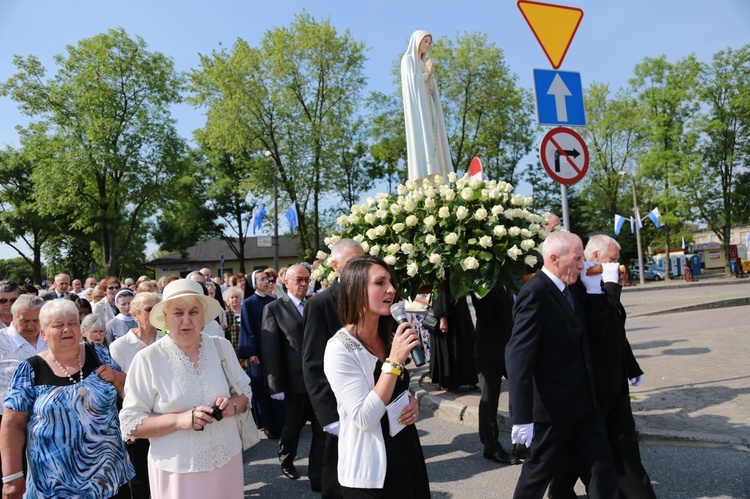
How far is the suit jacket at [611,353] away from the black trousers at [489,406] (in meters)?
1.42

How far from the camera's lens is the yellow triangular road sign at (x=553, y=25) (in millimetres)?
5957

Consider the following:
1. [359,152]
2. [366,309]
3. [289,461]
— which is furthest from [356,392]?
[359,152]

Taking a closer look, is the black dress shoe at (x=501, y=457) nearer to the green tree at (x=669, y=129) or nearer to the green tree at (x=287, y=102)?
the green tree at (x=287, y=102)

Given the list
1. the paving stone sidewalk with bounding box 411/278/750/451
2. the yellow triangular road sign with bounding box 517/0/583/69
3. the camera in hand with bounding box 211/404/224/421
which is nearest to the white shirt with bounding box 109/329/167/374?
the camera in hand with bounding box 211/404/224/421

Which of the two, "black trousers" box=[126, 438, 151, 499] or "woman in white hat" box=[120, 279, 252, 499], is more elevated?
"woman in white hat" box=[120, 279, 252, 499]

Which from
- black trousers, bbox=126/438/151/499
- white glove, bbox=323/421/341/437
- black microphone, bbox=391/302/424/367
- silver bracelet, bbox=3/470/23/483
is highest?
black microphone, bbox=391/302/424/367

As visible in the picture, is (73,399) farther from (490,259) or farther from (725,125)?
(725,125)

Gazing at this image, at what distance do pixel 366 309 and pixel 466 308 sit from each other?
554 centimetres

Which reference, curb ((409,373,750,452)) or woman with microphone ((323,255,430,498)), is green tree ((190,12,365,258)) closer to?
curb ((409,373,750,452))

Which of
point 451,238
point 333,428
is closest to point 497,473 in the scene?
point 451,238

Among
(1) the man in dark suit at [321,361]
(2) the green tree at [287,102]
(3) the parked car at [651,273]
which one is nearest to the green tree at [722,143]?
(3) the parked car at [651,273]

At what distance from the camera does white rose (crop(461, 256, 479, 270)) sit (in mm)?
4895

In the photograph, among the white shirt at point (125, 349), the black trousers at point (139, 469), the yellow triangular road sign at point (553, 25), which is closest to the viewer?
the black trousers at point (139, 469)

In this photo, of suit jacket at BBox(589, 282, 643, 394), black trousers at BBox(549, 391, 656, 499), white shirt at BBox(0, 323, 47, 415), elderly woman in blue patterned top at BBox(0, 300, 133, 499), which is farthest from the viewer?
white shirt at BBox(0, 323, 47, 415)
